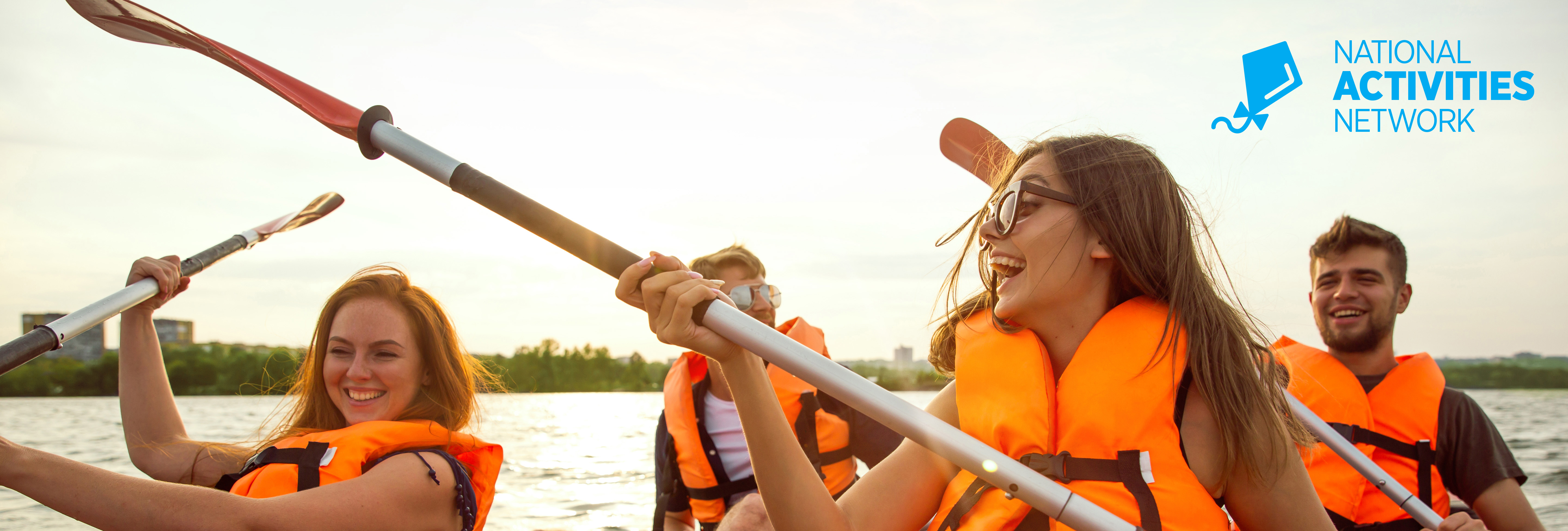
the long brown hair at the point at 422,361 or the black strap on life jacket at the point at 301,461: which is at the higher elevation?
the long brown hair at the point at 422,361

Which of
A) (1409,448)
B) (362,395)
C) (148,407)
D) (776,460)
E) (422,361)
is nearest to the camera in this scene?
(776,460)

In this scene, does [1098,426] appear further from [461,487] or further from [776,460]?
[461,487]

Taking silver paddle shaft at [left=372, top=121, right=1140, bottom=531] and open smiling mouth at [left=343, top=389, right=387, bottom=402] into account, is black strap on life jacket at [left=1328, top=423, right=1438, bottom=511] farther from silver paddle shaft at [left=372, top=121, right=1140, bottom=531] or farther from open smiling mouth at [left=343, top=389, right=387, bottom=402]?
open smiling mouth at [left=343, top=389, right=387, bottom=402]

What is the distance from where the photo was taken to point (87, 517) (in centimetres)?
225

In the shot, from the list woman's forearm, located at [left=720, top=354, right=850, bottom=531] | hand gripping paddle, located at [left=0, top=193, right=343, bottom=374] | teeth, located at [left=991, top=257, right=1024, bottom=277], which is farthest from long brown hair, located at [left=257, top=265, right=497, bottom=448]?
teeth, located at [left=991, top=257, right=1024, bottom=277]

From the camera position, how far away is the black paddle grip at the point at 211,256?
359 cm

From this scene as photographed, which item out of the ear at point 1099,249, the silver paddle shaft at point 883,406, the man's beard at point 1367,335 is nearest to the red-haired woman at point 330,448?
the silver paddle shaft at point 883,406

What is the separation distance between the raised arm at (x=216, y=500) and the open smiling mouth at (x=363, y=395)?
1.30 ft

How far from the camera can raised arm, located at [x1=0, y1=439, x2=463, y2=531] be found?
2.24 metres

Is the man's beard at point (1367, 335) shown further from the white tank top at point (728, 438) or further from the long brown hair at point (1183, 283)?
the white tank top at point (728, 438)

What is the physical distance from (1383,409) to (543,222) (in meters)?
4.47

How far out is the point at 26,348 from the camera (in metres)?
2.69

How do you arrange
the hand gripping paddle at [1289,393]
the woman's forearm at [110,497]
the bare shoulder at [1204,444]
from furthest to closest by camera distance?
the hand gripping paddle at [1289,393], the woman's forearm at [110,497], the bare shoulder at [1204,444]

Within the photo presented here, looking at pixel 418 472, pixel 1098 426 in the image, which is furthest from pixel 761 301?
pixel 1098 426
